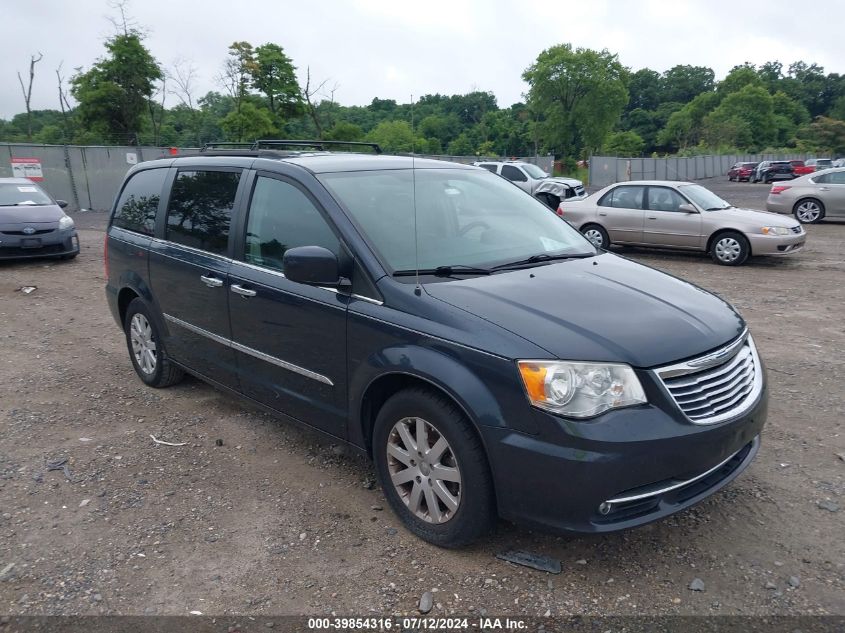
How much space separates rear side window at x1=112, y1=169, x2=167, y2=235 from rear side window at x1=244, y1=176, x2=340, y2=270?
141 centimetres

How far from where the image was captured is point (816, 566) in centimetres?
307

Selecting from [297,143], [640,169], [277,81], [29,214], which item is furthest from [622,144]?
[297,143]

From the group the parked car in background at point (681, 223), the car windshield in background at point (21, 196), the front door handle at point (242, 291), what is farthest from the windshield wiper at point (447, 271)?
the car windshield in background at point (21, 196)

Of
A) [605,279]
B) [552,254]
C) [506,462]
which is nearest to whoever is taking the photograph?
[506,462]

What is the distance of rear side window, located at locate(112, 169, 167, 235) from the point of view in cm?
516

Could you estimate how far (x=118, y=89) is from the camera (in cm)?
3897

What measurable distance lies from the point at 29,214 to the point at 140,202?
7.69m

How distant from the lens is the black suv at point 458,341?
2.77 meters

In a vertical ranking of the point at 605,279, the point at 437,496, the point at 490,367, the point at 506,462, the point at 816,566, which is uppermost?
the point at 605,279

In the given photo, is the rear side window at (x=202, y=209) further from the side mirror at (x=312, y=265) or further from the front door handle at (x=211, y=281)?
the side mirror at (x=312, y=265)

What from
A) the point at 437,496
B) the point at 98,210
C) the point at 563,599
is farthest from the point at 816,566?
the point at 98,210

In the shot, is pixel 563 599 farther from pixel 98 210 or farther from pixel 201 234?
pixel 98 210

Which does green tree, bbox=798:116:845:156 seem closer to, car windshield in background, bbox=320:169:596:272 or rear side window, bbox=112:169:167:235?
car windshield in background, bbox=320:169:596:272

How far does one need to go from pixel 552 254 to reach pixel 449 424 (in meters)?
1.41
